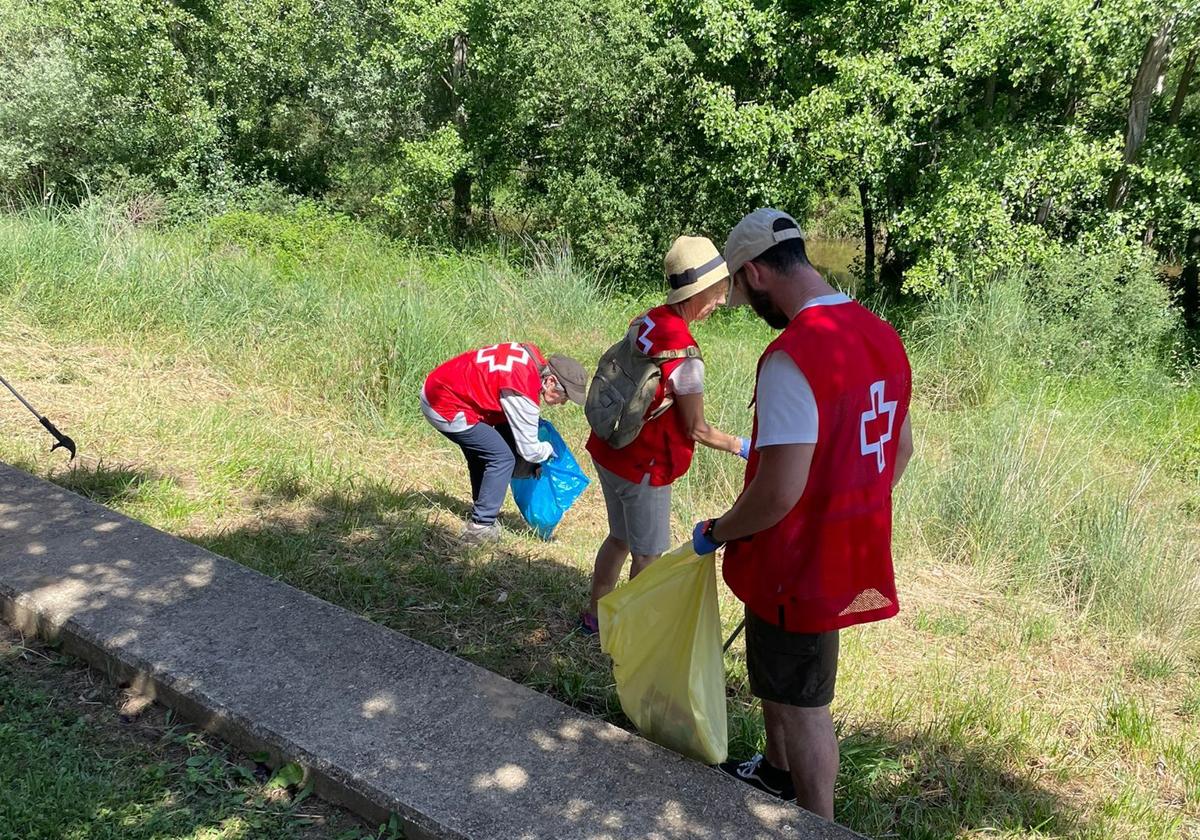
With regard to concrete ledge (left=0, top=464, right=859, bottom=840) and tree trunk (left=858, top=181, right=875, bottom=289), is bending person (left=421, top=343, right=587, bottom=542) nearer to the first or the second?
concrete ledge (left=0, top=464, right=859, bottom=840)

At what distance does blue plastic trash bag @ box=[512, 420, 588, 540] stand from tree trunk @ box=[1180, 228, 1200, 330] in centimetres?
1133

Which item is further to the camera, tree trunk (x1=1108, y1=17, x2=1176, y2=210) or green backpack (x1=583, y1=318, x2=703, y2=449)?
tree trunk (x1=1108, y1=17, x2=1176, y2=210)

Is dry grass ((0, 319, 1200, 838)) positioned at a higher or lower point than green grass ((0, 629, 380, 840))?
lower

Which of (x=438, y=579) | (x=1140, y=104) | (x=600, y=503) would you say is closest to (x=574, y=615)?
(x=438, y=579)

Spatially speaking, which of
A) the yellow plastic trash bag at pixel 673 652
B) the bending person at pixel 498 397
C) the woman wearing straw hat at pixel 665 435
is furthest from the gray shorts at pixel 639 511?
the bending person at pixel 498 397

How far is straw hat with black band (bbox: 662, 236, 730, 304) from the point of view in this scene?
3.09m

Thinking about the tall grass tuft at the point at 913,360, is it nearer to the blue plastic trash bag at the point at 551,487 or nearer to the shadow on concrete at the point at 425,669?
the blue plastic trash bag at the point at 551,487

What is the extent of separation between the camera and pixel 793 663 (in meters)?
2.38

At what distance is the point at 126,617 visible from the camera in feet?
10.7

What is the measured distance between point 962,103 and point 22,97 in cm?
1500

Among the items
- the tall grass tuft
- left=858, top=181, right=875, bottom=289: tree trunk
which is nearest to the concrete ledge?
the tall grass tuft

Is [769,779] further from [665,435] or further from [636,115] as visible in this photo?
[636,115]

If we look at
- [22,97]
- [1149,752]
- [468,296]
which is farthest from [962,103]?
[22,97]

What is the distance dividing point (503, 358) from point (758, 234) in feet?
7.07
